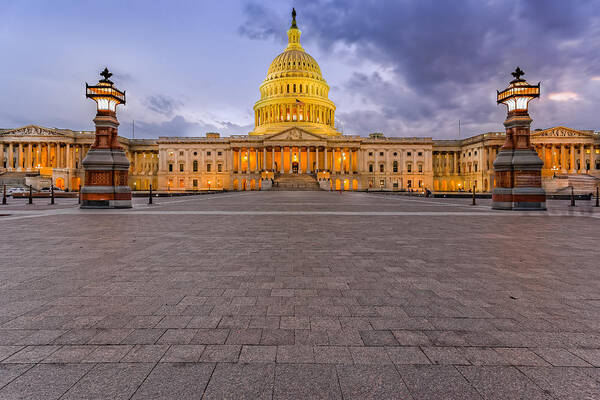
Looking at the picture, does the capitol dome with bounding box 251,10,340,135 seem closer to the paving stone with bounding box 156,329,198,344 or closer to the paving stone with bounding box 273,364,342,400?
the paving stone with bounding box 156,329,198,344

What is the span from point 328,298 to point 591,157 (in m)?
118

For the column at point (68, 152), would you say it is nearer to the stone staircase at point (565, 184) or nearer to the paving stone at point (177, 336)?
the paving stone at point (177, 336)

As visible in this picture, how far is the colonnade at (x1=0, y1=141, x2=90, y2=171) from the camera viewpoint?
297ft

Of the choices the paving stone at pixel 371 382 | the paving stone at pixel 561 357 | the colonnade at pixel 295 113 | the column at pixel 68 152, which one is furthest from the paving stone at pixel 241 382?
the colonnade at pixel 295 113

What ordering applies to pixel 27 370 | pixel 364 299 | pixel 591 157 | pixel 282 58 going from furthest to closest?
pixel 282 58
pixel 591 157
pixel 364 299
pixel 27 370

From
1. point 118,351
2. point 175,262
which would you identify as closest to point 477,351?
point 118,351

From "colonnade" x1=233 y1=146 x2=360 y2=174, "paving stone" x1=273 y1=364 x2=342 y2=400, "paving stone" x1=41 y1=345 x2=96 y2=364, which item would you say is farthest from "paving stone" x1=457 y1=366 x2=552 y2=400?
"colonnade" x1=233 y1=146 x2=360 y2=174

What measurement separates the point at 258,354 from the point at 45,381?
1.70 m

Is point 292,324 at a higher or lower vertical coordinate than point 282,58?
lower

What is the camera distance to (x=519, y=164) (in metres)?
21.8

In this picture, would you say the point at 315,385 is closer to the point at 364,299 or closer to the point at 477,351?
the point at 477,351

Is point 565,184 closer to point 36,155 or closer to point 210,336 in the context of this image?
point 210,336

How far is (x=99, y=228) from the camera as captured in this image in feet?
39.6

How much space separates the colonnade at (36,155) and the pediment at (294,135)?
5477 centimetres
